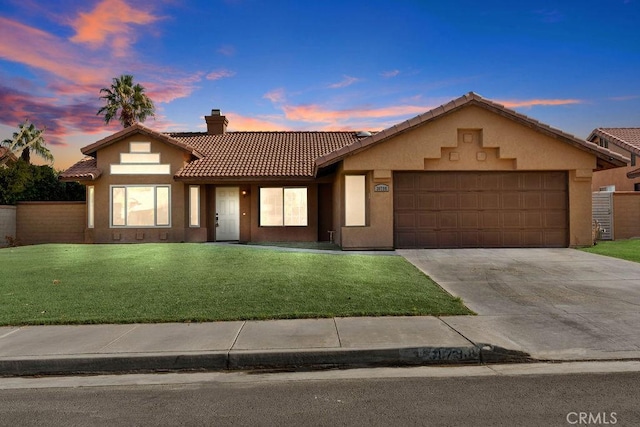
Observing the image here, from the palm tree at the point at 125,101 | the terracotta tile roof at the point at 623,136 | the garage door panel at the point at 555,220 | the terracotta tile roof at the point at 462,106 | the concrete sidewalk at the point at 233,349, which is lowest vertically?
the concrete sidewalk at the point at 233,349

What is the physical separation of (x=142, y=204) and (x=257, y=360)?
630 inches

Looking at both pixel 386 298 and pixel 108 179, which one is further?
A: pixel 108 179

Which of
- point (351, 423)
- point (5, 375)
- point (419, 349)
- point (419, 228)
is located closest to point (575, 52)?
point (419, 228)

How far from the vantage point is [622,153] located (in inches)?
1061

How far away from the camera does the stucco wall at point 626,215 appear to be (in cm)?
1859

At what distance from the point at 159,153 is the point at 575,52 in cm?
1884

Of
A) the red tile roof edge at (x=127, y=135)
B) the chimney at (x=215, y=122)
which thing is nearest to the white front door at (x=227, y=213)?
the red tile roof edge at (x=127, y=135)

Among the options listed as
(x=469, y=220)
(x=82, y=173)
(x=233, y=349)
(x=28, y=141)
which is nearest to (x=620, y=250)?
(x=469, y=220)

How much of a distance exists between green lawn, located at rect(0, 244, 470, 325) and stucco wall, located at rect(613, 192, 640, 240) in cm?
1254

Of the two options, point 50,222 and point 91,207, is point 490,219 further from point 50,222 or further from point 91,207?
point 50,222

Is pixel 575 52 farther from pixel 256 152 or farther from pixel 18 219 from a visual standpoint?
pixel 18 219

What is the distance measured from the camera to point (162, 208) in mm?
19141

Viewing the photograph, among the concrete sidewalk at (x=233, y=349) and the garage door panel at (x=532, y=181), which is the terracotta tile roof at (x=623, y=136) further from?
the concrete sidewalk at (x=233, y=349)

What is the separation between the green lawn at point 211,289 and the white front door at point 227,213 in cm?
723
